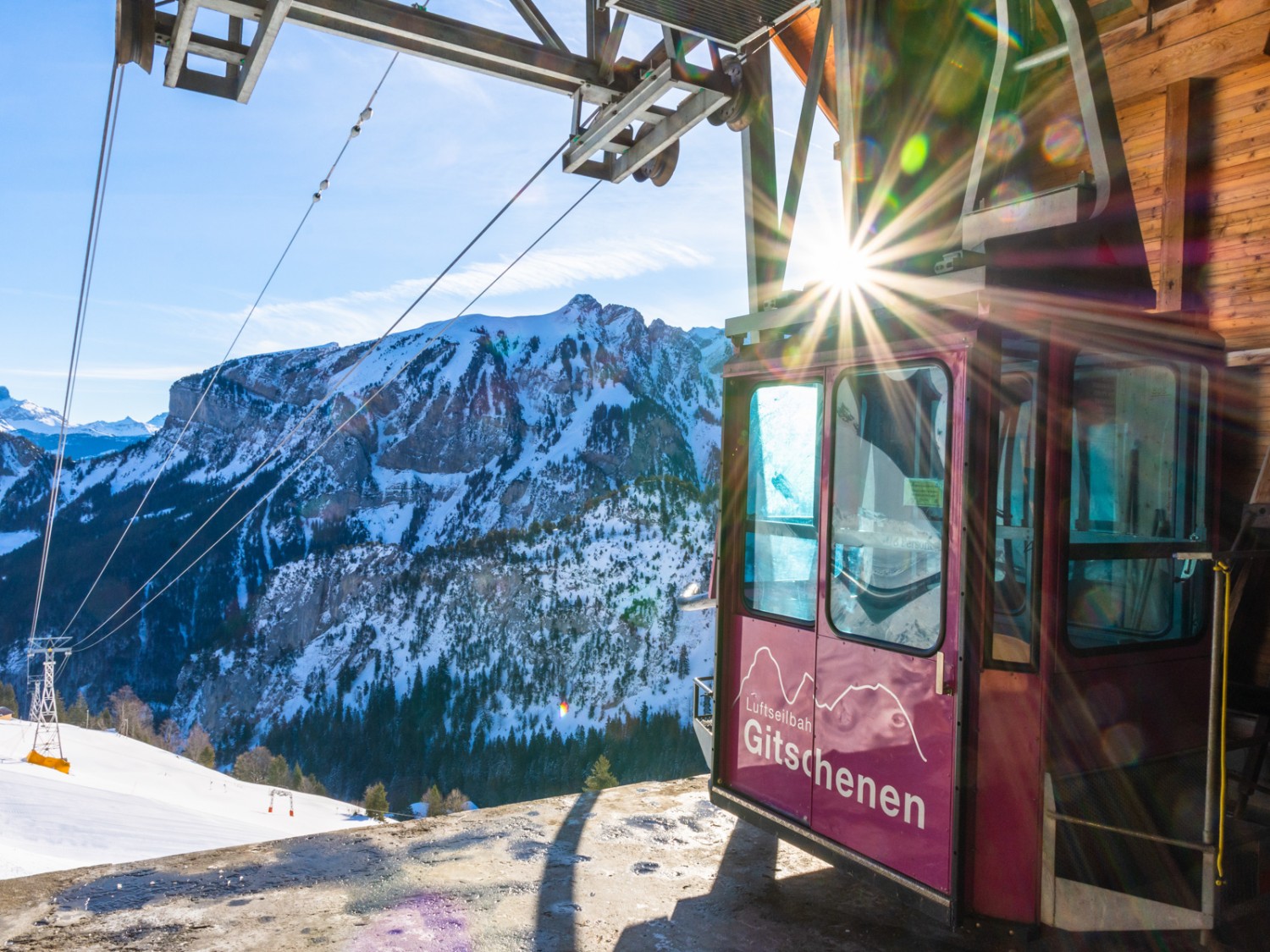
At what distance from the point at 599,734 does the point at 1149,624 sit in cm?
9009

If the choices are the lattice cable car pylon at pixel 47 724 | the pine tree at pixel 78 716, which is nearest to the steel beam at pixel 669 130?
the lattice cable car pylon at pixel 47 724

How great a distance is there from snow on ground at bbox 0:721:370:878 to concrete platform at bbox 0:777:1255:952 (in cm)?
204

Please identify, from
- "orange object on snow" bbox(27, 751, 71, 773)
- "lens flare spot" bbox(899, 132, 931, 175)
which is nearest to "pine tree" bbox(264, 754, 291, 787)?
"orange object on snow" bbox(27, 751, 71, 773)

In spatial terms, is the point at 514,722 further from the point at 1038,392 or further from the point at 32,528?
the point at 32,528

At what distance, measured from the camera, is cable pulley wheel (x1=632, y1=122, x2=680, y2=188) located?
591cm

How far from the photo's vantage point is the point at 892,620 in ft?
11.3

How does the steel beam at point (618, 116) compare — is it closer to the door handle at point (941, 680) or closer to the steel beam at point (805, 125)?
the steel beam at point (805, 125)

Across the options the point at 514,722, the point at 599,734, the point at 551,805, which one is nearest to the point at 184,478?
the point at 514,722

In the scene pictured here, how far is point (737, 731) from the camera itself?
4.32m

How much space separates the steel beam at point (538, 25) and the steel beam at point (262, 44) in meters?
1.36

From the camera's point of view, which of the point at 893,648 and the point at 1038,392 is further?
the point at 893,648

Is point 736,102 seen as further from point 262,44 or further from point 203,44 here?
point 203,44

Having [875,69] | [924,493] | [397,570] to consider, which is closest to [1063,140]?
[875,69]

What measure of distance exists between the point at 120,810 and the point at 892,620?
46.0 m
